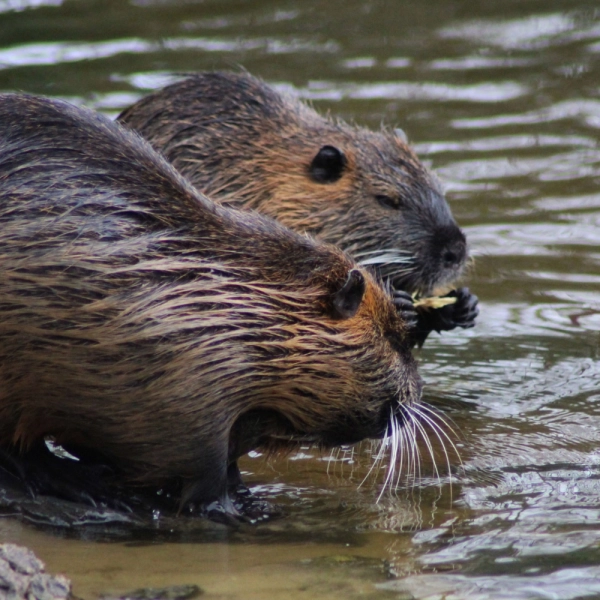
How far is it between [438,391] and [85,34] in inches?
226

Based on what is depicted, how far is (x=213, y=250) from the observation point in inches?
161

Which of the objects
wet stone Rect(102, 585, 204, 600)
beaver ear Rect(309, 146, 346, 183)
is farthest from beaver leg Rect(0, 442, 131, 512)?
beaver ear Rect(309, 146, 346, 183)

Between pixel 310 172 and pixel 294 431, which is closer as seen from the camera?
pixel 294 431

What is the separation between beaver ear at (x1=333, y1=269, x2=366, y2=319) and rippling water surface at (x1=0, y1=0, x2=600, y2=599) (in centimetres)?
66

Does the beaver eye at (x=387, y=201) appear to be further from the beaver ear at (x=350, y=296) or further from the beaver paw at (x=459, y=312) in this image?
the beaver ear at (x=350, y=296)

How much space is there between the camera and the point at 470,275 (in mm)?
6902

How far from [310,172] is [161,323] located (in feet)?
7.49

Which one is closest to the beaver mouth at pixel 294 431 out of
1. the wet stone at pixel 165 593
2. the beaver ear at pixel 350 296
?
the beaver ear at pixel 350 296

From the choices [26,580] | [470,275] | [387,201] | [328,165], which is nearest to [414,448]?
[26,580]

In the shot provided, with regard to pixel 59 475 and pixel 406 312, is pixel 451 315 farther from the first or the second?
pixel 59 475

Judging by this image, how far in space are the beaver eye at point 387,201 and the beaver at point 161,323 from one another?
1.55m

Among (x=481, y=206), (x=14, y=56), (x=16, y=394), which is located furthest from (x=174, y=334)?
(x=14, y=56)

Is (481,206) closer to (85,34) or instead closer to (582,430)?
(582,430)

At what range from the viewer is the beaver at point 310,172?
581cm
